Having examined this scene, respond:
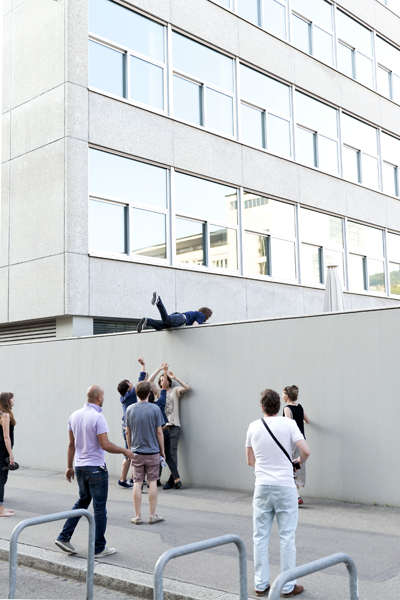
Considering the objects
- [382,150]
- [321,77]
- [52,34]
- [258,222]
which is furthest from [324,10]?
[52,34]

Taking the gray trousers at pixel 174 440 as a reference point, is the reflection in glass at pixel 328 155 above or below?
above

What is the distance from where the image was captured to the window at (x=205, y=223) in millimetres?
16609

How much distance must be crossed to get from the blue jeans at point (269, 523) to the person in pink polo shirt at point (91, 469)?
77.0 inches

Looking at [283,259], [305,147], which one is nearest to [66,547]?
[283,259]

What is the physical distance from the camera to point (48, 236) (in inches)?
580

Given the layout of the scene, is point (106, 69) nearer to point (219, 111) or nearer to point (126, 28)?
point (126, 28)

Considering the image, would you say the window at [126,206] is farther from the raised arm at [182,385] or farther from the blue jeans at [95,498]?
the blue jeans at [95,498]

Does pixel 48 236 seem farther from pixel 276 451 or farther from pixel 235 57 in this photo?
pixel 276 451

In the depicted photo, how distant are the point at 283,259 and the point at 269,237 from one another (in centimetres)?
85

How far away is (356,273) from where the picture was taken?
21656mm

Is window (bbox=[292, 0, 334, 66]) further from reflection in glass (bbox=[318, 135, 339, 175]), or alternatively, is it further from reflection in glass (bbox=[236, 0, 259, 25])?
reflection in glass (bbox=[318, 135, 339, 175])

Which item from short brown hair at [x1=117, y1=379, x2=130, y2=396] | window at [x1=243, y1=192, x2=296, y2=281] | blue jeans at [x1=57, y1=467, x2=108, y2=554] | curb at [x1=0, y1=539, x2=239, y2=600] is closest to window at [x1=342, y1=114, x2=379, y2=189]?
window at [x1=243, y1=192, x2=296, y2=281]

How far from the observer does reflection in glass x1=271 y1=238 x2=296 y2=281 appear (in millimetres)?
18906

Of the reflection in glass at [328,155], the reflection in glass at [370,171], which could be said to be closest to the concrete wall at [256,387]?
the reflection in glass at [328,155]
